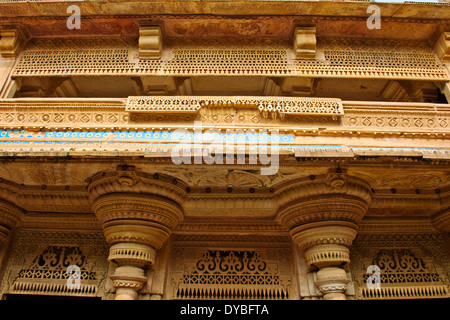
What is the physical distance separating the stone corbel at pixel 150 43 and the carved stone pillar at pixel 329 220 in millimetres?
2631

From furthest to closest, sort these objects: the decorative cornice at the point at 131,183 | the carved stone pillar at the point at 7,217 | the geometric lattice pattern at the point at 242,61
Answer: the geometric lattice pattern at the point at 242,61, the carved stone pillar at the point at 7,217, the decorative cornice at the point at 131,183

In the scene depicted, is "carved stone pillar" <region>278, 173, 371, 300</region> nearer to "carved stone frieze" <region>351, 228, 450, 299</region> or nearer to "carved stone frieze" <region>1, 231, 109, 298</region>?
"carved stone frieze" <region>351, 228, 450, 299</region>

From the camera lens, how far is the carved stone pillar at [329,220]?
131 inches

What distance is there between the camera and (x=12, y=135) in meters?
3.59

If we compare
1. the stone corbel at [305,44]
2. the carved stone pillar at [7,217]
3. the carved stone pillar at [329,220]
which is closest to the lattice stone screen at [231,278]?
the carved stone pillar at [329,220]

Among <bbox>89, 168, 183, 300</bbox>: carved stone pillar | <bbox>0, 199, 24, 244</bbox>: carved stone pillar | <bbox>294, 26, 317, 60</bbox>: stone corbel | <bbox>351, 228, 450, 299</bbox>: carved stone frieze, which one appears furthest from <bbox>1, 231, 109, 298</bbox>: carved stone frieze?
<bbox>294, 26, 317, 60</bbox>: stone corbel

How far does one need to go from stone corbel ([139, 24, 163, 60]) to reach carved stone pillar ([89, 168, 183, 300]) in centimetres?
191

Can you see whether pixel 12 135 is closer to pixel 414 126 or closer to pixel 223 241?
pixel 223 241

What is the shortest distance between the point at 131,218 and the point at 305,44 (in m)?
3.25

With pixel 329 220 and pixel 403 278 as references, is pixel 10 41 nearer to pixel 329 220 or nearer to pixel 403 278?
pixel 329 220

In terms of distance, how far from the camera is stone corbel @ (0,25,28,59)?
4340 millimetres

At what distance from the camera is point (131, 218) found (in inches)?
135
